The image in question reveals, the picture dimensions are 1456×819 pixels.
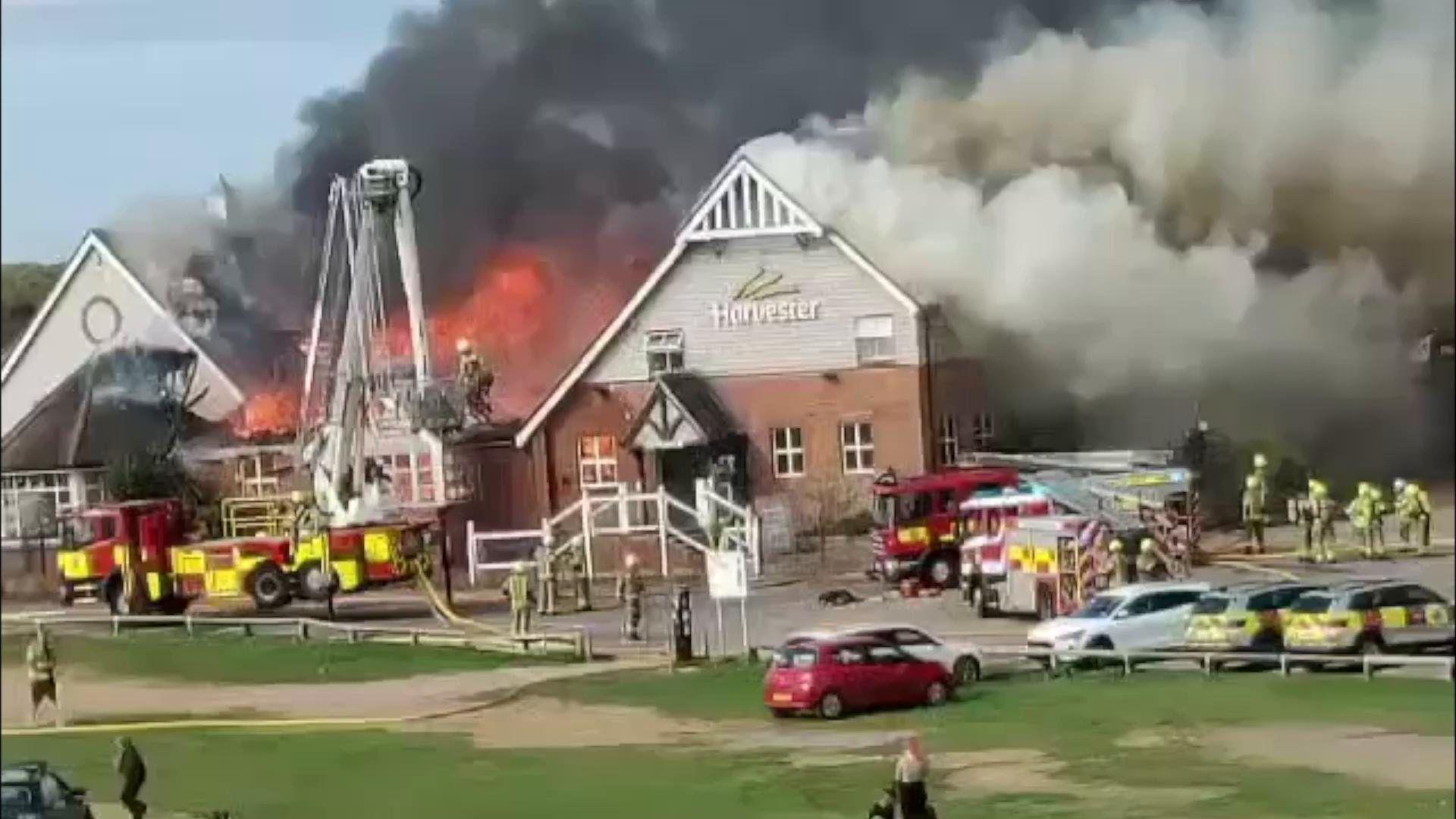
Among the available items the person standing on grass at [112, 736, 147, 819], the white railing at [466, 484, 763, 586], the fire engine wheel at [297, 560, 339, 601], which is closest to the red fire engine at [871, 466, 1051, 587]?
the white railing at [466, 484, 763, 586]

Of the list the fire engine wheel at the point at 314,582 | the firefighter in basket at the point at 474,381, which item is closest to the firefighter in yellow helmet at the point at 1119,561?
the firefighter in basket at the point at 474,381

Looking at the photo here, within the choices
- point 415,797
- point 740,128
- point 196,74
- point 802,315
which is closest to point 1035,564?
point 802,315

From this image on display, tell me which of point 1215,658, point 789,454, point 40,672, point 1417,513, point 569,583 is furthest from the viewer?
point 40,672

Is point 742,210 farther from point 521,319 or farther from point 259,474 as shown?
point 259,474

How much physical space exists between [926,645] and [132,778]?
145 cm

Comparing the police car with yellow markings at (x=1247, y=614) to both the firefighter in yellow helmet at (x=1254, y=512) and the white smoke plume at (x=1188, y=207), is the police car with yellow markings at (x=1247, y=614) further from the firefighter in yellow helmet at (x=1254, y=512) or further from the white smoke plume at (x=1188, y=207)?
the white smoke plume at (x=1188, y=207)

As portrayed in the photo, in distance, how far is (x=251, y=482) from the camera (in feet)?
14.4

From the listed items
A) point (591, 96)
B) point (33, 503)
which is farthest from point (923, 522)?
point (33, 503)

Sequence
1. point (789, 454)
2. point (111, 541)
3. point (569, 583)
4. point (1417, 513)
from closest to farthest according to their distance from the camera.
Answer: point (1417, 513)
point (789, 454)
point (569, 583)
point (111, 541)

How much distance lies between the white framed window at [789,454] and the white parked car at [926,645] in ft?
0.89

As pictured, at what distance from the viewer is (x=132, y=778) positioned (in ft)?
14.4

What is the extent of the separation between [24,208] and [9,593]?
73 centimetres

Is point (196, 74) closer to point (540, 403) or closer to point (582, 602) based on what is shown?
point (540, 403)

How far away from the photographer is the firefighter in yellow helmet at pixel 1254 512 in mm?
3926
